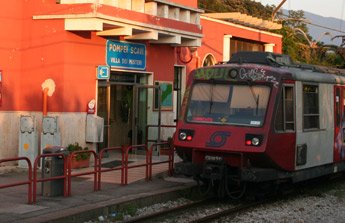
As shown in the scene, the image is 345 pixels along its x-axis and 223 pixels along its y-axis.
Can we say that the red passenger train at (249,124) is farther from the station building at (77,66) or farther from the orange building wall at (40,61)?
the orange building wall at (40,61)

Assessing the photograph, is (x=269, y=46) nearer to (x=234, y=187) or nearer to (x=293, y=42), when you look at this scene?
(x=293, y=42)

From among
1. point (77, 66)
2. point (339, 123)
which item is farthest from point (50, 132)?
point (339, 123)

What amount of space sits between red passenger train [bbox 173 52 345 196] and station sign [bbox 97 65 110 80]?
436 centimetres

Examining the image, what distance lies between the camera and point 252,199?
13.5 metres

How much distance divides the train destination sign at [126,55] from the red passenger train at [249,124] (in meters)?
4.82

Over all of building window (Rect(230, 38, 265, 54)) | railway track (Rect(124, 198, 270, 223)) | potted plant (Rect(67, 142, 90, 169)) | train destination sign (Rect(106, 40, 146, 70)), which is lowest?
railway track (Rect(124, 198, 270, 223))

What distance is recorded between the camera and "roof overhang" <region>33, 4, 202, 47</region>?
15406 millimetres

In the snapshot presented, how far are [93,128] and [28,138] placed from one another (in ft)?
5.76

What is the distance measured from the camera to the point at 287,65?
13836 millimetres

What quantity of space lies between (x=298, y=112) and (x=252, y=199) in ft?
6.99

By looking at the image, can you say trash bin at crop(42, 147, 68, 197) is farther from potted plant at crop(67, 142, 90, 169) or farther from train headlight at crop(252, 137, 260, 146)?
potted plant at crop(67, 142, 90, 169)

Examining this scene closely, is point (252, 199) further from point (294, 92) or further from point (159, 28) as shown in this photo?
point (159, 28)

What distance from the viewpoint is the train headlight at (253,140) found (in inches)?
466

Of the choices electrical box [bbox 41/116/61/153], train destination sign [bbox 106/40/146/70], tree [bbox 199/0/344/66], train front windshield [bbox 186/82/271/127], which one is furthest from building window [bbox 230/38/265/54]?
train front windshield [bbox 186/82/271/127]
